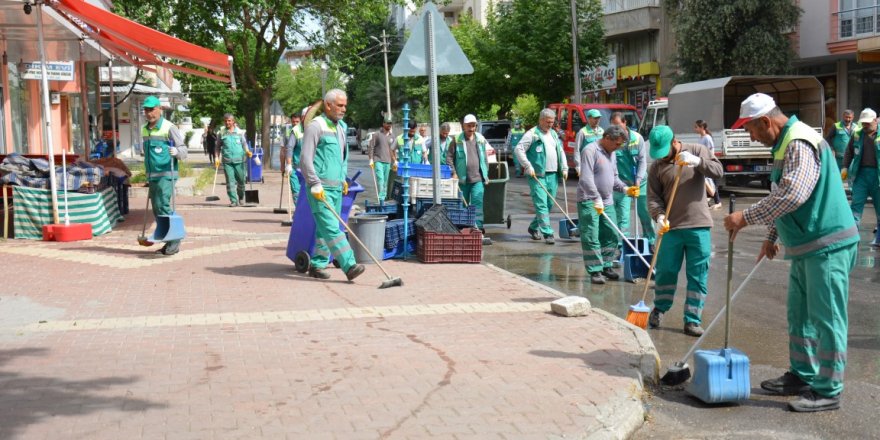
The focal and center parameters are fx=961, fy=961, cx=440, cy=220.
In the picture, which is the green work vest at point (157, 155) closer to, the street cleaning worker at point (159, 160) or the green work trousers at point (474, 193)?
the street cleaning worker at point (159, 160)

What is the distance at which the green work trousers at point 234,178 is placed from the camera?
62.4ft

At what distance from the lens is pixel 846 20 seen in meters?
31.2

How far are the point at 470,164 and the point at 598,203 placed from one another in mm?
3872

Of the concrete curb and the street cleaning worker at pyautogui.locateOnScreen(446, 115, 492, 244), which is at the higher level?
the street cleaning worker at pyautogui.locateOnScreen(446, 115, 492, 244)

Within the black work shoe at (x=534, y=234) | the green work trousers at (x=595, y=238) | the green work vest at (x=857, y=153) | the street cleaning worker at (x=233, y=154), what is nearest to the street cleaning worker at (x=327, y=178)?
the green work trousers at (x=595, y=238)

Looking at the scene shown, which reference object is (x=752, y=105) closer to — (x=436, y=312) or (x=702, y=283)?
(x=702, y=283)

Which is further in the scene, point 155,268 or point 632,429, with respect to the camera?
point 155,268

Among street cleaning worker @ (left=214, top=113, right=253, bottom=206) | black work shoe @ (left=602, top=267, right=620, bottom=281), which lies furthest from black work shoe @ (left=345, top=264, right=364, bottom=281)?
street cleaning worker @ (left=214, top=113, right=253, bottom=206)

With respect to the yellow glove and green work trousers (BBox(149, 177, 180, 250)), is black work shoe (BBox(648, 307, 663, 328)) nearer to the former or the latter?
the yellow glove

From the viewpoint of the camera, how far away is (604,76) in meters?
42.2

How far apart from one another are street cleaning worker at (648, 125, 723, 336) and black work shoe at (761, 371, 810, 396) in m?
1.66

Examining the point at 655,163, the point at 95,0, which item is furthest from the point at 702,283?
the point at 95,0

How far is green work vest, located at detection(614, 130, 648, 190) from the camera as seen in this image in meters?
11.2

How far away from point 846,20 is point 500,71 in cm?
1476
